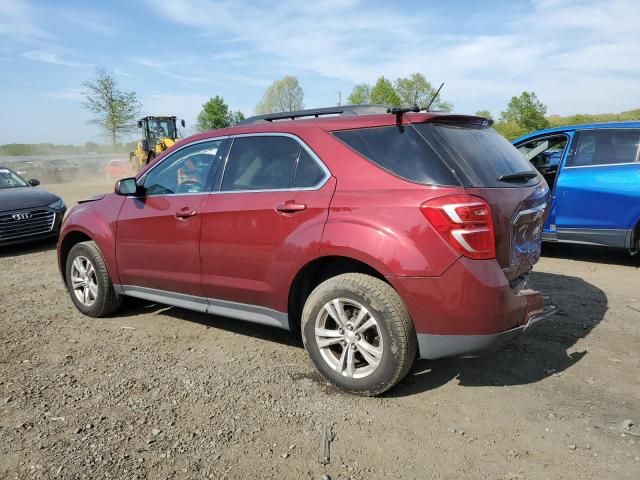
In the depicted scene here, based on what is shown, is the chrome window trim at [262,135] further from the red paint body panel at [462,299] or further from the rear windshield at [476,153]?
the red paint body panel at [462,299]

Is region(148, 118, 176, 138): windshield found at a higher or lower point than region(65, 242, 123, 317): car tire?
higher

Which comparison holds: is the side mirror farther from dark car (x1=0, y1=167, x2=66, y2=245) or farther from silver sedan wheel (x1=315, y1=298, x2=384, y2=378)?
dark car (x1=0, y1=167, x2=66, y2=245)

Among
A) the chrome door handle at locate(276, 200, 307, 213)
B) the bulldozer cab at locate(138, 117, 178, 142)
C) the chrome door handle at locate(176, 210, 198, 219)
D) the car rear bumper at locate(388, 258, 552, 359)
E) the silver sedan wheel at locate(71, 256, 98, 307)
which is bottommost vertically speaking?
the silver sedan wheel at locate(71, 256, 98, 307)

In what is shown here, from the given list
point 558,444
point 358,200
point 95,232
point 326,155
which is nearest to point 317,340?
point 358,200

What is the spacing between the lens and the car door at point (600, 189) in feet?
19.9

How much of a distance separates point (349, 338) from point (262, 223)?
100 centimetres

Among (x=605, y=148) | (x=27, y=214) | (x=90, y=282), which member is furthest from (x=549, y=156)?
(x=27, y=214)

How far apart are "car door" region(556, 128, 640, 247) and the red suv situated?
313 centimetres

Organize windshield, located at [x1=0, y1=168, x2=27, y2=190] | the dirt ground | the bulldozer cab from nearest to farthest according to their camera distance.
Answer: the dirt ground < windshield, located at [x1=0, y1=168, x2=27, y2=190] < the bulldozer cab

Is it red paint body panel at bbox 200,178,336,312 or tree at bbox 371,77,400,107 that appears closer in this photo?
red paint body panel at bbox 200,178,336,312

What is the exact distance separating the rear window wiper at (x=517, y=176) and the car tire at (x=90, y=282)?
3612 mm

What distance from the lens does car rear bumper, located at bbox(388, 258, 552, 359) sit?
9.31 feet

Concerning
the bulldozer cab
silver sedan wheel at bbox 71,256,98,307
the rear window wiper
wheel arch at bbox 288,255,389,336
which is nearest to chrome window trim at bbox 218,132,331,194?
wheel arch at bbox 288,255,389,336

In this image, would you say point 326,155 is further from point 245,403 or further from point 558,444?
point 558,444
